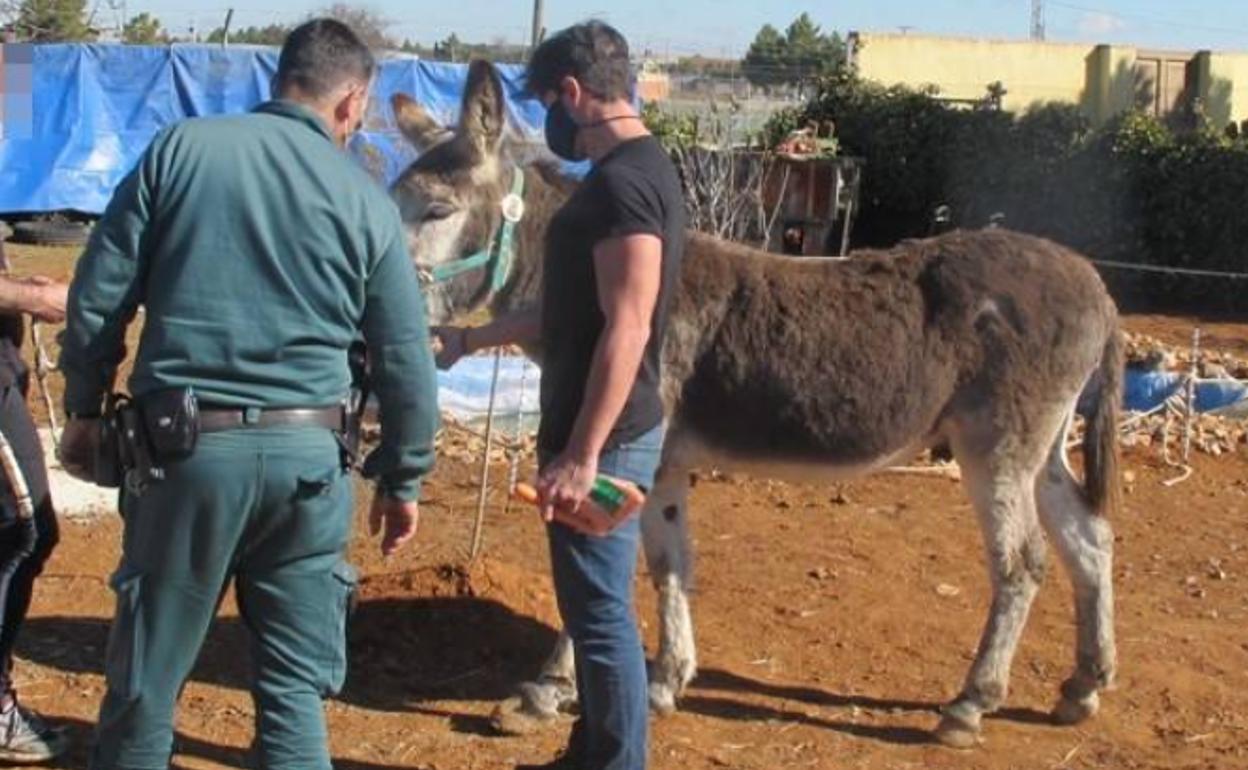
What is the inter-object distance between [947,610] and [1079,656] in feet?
3.98

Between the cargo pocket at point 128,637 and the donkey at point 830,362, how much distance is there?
2108mm

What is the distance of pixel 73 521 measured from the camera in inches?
307

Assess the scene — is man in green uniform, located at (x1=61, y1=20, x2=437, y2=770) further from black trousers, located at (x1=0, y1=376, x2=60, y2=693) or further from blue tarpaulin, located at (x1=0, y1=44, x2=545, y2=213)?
blue tarpaulin, located at (x1=0, y1=44, x2=545, y2=213)

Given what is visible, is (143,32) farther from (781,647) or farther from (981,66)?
(781,647)

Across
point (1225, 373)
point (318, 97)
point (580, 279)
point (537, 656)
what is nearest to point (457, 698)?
point (537, 656)

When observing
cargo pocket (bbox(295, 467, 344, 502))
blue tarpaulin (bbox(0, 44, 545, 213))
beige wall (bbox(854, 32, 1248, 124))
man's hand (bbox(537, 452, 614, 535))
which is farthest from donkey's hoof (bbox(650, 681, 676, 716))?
beige wall (bbox(854, 32, 1248, 124))

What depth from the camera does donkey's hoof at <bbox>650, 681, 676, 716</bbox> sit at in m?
5.98

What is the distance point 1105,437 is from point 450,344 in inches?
98.7

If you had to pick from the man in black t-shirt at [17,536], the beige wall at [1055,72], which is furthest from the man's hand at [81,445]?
the beige wall at [1055,72]

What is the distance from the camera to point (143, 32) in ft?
122

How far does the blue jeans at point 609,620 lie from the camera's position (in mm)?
4602

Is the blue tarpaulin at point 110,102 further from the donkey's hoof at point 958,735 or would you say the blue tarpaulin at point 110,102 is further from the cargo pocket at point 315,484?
the cargo pocket at point 315,484

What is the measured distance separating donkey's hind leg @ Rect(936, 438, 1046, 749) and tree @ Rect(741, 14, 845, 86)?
72.3 ft

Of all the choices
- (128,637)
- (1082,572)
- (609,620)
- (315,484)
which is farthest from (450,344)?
(1082,572)
